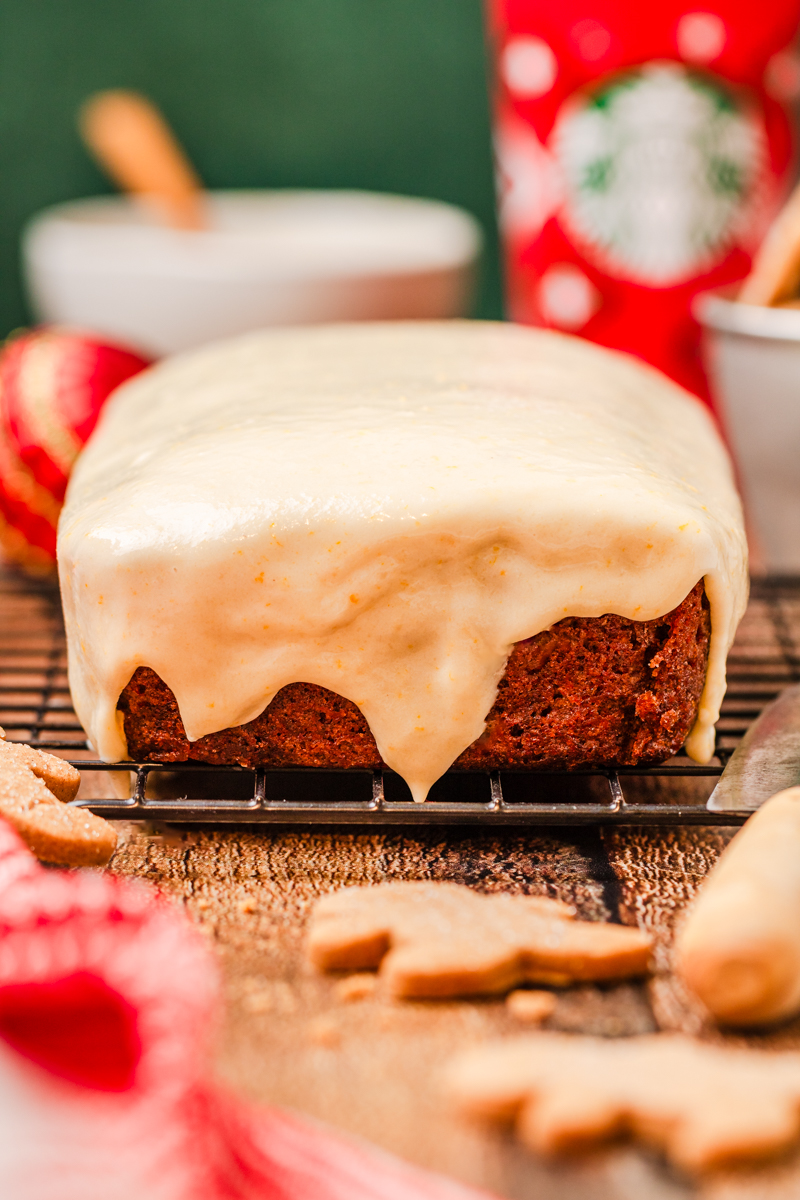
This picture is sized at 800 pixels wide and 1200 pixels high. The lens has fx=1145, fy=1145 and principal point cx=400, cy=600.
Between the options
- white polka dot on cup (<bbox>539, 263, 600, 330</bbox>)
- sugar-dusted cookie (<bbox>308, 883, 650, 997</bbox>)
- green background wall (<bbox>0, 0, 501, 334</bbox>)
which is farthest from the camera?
green background wall (<bbox>0, 0, 501, 334</bbox>)

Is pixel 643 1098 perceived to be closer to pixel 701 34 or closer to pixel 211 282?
pixel 211 282

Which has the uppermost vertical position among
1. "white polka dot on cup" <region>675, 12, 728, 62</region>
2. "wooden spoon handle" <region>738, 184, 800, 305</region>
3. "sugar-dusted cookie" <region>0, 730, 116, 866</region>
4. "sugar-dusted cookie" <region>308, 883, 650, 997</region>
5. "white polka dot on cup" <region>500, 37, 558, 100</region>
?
"white polka dot on cup" <region>675, 12, 728, 62</region>

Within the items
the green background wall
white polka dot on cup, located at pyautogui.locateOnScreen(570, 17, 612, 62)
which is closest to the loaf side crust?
white polka dot on cup, located at pyautogui.locateOnScreen(570, 17, 612, 62)

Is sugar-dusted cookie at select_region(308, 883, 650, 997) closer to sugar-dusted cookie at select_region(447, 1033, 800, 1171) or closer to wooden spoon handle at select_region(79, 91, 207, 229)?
sugar-dusted cookie at select_region(447, 1033, 800, 1171)

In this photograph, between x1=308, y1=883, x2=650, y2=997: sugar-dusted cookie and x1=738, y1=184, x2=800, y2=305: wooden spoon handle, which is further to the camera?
x1=738, y1=184, x2=800, y2=305: wooden spoon handle

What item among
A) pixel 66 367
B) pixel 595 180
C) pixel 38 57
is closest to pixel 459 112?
pixel 595 180

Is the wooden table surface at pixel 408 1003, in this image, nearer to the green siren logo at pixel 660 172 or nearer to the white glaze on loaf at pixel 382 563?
the white glaze on loaf at pixel 382 563

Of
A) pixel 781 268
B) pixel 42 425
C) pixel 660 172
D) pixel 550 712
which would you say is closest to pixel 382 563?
pixel 550 712
